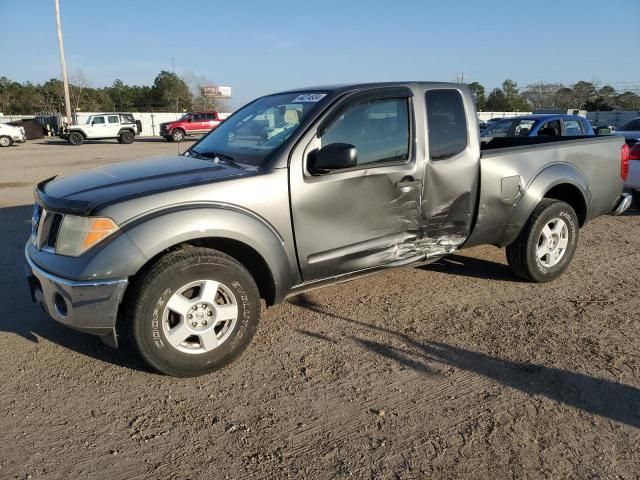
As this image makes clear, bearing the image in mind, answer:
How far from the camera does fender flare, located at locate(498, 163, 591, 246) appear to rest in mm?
4465

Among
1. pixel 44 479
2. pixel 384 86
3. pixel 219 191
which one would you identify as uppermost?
pixel 384 86

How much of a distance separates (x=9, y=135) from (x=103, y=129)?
5.00 meters

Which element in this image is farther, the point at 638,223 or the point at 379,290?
the point at 638,223

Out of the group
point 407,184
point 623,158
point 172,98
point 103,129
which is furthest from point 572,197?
point 172,98

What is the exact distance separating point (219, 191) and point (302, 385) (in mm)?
1296

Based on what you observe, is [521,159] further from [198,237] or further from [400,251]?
[198,237]

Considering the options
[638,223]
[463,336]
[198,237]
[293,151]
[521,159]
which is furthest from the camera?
[638,223]

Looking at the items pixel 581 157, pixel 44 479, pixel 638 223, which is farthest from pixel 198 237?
pixel 638 223

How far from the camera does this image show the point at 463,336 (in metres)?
3.70

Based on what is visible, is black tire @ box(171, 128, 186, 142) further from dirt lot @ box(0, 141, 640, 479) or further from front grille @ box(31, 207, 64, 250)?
front grille @ box(31, 207, 64, 250)

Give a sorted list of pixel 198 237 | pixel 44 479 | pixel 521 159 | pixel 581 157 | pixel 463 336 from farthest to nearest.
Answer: pixel 581 157, pixel 521 159, pixel 463 336, pixel 198 237, pixel 44 479

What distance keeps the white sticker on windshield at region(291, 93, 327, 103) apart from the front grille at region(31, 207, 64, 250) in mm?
1867

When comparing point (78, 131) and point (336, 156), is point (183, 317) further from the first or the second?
point (78, 131)

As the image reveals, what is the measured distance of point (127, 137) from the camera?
31.9 metres
